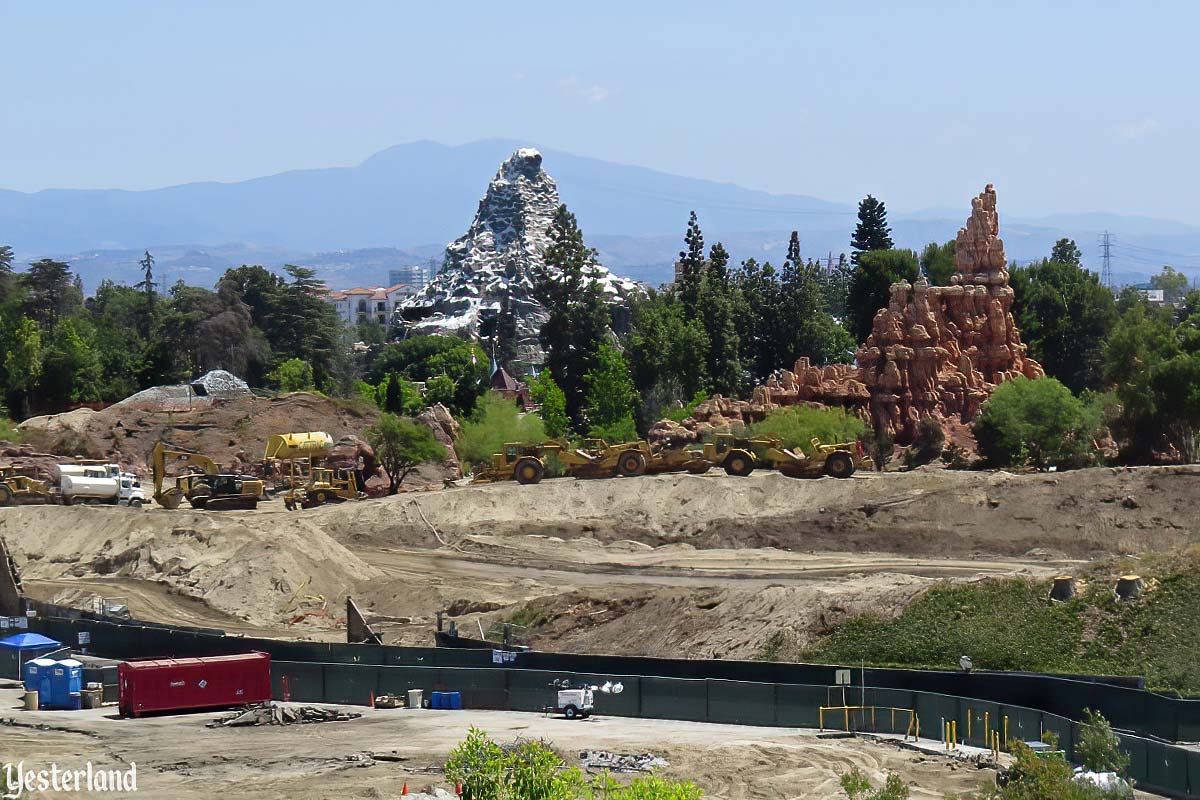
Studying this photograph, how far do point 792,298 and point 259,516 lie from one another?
167ft

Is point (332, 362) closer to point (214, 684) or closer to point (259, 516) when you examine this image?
point (259, 516)

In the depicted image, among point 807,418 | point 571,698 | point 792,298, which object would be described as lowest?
point 571,698

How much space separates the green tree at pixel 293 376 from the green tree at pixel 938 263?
1750 inches

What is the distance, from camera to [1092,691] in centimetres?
3347

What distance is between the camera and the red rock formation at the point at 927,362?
80.9 meters

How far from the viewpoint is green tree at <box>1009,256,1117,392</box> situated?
10745 centimetres

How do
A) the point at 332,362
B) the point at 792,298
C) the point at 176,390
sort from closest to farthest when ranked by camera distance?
the point at 176,390 < the point at 792,298 < the point at 332,362

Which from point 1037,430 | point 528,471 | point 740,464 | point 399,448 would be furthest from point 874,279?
point 399,448

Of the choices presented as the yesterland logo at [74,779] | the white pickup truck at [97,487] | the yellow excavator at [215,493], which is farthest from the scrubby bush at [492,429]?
the yesterland logo at [74,779]

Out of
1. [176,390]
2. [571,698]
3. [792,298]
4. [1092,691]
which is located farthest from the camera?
[792,298]

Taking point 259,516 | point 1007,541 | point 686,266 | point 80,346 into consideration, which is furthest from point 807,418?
point 80,346

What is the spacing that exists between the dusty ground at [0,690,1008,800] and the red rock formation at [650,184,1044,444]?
1709 inches

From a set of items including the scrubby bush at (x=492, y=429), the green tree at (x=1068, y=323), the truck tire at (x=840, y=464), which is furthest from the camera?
the green tree at (x=1068, y=323)

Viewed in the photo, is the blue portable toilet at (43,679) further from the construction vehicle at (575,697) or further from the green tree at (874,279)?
the green tree at (874,279)
